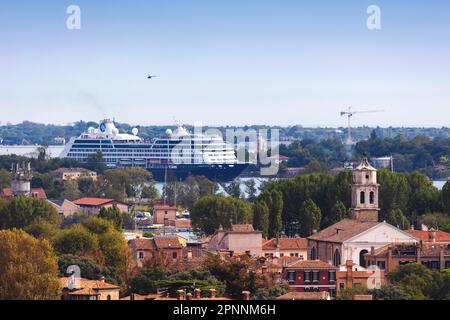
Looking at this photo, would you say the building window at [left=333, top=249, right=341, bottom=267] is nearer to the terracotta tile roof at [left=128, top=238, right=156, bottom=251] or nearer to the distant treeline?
the terracotta tile roof at [left=128, top=238, right=156, bottom=251]

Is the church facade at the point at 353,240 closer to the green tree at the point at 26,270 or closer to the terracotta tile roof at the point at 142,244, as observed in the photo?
the terracotta tile roof at the point at 142,244

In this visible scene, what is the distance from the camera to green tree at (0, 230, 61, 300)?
22.4 m

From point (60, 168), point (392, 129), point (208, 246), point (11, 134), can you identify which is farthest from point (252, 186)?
point (392, 129)

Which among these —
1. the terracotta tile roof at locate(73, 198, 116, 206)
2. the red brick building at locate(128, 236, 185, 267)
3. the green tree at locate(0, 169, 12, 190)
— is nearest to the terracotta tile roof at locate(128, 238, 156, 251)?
the red brick building at locate(128, 236, 185, 267)

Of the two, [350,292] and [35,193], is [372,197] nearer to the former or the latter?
[350,292]

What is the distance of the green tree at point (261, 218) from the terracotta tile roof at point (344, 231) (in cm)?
625

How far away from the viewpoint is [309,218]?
1635 inches

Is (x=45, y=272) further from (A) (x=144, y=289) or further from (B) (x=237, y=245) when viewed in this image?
(B) (x=237, y=245)

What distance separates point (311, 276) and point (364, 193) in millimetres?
11499

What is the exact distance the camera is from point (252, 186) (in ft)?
230

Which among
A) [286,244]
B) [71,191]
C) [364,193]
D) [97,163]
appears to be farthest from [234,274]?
[97,163]

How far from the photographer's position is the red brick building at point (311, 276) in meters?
26.7

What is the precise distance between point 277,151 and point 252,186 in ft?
132

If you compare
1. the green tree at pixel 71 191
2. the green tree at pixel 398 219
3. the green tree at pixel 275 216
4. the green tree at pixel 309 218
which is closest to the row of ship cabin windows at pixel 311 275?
the green tree at pixel 398 219
